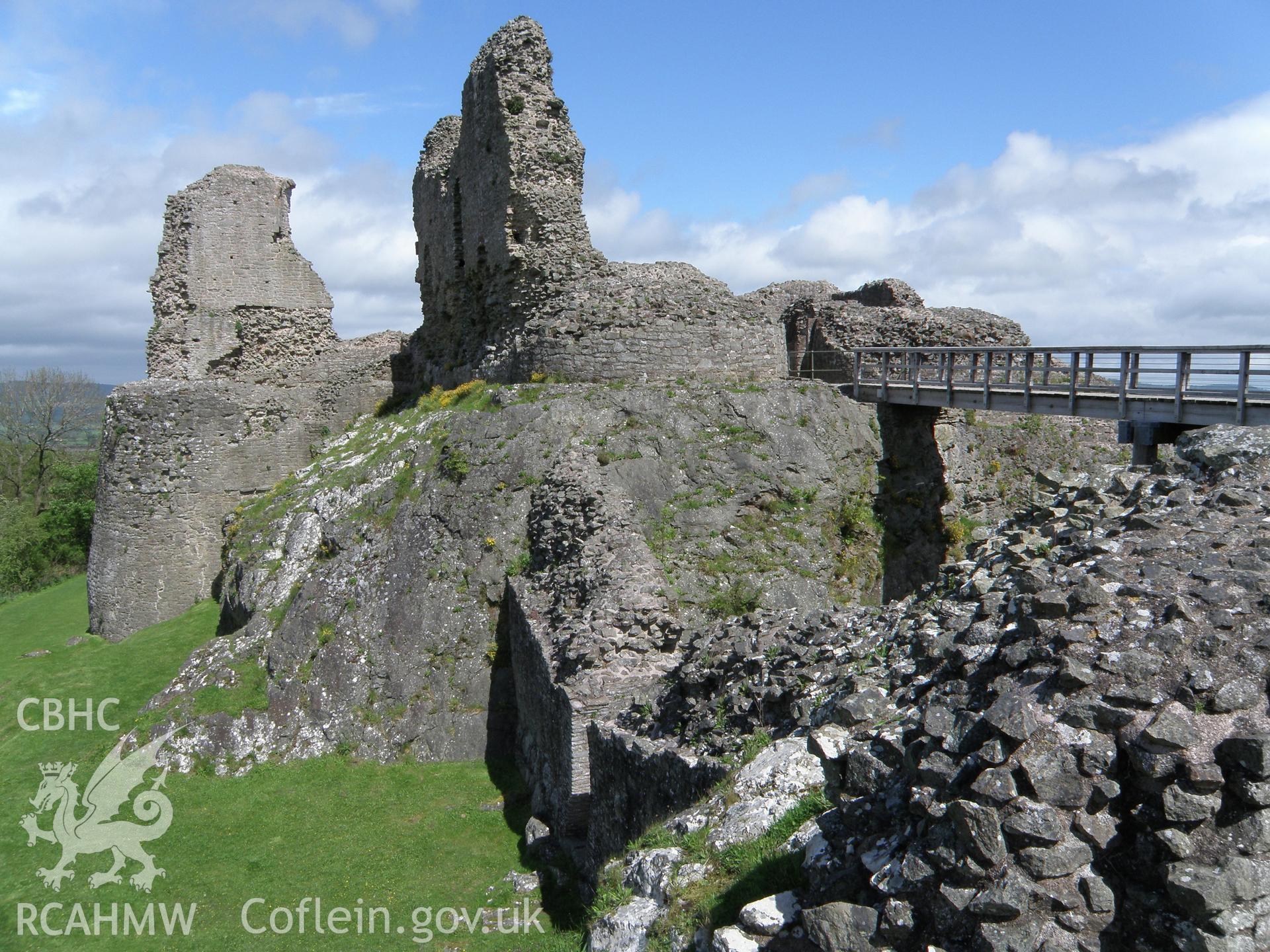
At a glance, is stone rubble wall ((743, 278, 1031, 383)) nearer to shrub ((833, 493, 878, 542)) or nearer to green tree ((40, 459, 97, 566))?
shrub ((833, 493, 878, 542))

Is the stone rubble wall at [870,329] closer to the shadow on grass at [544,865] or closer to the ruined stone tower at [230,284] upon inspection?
the shadow on grass at [544,865]

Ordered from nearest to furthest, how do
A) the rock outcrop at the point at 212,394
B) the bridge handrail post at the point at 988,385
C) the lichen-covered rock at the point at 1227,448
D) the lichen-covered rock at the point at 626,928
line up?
1. the lichen-covered rock at the point at 626,928
2. the lichen-covered rock at the point at 1227,448
3. the bridge handrail post at the point at 988,385
4. the rock outcrop at the point at 212,394

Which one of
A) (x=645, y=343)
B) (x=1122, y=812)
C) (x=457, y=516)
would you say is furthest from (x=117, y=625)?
(x=1122, y=812)

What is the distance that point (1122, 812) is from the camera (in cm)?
369

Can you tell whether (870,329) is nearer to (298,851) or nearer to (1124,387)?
(1124,387)

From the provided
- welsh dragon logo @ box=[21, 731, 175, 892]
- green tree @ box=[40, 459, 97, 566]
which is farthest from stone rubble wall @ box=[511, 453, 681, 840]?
green tree @ box=[40, 459, 97, 566]

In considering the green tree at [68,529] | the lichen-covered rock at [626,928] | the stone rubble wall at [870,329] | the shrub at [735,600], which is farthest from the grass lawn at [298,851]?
the green tree at [68,529]

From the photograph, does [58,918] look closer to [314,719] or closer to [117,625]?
[314,719]

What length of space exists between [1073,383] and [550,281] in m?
8.78

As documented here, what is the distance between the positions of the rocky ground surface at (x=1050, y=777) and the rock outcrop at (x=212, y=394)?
16.4 m

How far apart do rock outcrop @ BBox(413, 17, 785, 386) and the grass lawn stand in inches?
285

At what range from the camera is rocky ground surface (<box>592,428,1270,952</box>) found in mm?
3527

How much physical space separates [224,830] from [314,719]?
6.86ft

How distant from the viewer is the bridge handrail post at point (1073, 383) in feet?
43.6
